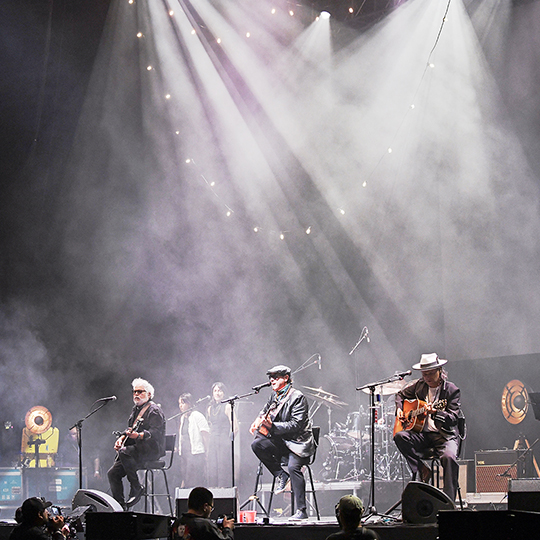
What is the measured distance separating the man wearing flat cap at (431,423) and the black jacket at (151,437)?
2.75 metres

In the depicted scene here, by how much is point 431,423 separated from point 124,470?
3.50 metres

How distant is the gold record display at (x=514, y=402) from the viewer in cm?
986

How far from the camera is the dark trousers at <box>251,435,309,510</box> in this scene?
6285 millimetres

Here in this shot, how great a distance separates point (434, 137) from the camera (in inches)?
429

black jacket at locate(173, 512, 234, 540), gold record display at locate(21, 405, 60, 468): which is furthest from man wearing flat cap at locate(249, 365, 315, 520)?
gold record display at locate(21, 405, 60, 468)

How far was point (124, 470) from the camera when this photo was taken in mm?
7250

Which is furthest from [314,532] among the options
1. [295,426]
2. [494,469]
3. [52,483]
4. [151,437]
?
[52,483]

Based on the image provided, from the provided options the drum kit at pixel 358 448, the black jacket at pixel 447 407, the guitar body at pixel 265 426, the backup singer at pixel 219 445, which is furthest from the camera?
the backup singer at pixel 219 445

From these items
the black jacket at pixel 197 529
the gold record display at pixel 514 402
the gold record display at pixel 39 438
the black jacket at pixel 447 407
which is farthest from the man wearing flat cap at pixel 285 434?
the gold record display at pixel 39 438

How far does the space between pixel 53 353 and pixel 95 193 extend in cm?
308

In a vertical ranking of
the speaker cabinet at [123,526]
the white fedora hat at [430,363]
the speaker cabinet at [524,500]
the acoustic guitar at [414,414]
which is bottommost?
the speaker cabinet at [123,526]

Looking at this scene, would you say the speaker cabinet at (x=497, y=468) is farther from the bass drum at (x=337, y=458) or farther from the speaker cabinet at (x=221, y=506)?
the speaker cabinet at (x=221, y=506)

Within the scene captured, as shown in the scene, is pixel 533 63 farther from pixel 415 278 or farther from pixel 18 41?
pixel 18 41

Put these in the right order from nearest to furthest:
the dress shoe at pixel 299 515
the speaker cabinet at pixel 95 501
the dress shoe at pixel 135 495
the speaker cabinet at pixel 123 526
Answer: the speaker cabinet at pixel 123 526 → the speaker cabinet at pixel 95 501 → the dress shoe at pixel 299 515 → the dress shoe at pixel 135 495
